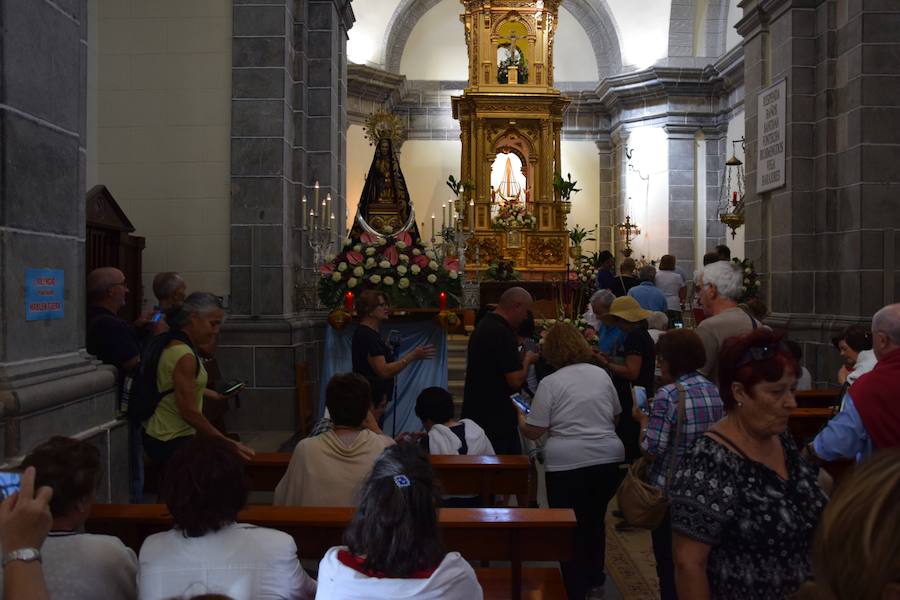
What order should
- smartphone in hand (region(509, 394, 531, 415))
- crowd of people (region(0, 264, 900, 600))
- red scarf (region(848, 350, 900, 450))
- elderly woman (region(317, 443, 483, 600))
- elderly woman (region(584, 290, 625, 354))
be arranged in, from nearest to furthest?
crowd of people (region(0, 264, 900, 600)) → elderly woman (region(317, 443, 483, 600)) → red scarf (region(848, 350, 900, 450)) → smartphone in hand (region(509, 394, 531, 415)) → elderly woman (region(584, 290, 625, 354))

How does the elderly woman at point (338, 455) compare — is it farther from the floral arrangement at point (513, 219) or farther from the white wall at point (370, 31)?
the white wall at point (370, 31)

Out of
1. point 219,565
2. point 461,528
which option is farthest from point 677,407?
point 219,565

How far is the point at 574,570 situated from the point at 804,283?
617cm

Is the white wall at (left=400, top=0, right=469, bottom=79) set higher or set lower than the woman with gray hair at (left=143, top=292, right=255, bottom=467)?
higher

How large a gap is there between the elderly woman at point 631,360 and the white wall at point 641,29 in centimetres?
1593

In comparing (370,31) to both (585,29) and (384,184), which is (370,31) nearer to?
(585,29)

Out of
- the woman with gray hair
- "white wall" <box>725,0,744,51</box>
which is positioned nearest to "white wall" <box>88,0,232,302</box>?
the woman with gray hair

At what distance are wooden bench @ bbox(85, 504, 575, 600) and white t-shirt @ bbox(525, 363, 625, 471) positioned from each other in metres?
0.89

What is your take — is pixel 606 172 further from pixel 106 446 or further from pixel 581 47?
pixel 106 446

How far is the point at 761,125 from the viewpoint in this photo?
1033cm

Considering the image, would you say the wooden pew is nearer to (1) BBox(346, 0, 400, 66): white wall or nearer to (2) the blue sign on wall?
(2) the blue sign on wall

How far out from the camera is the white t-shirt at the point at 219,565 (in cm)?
247

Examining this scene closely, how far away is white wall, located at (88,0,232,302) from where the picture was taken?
28.5ft

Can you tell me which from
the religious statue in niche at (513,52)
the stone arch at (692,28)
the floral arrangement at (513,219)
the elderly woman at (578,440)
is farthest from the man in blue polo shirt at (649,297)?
the stone arch at (692,28)
